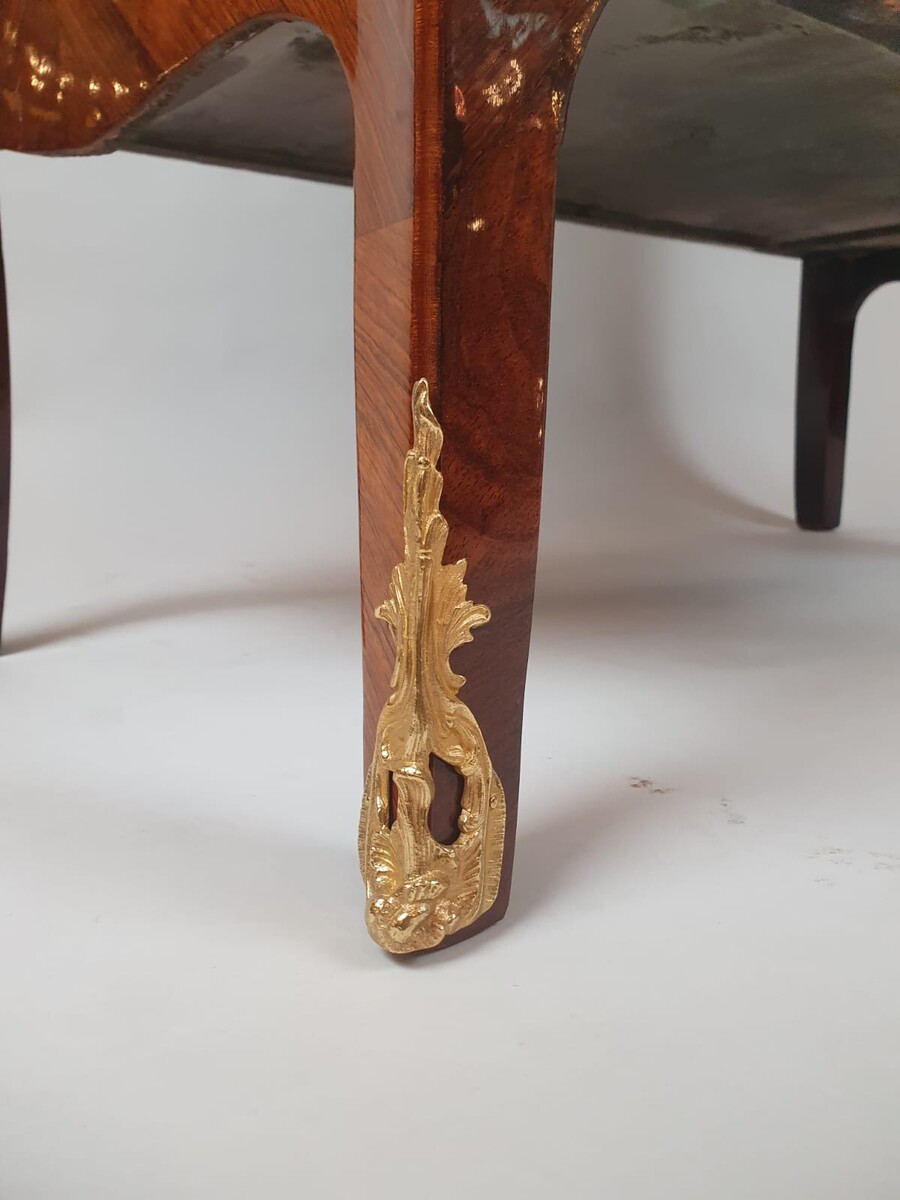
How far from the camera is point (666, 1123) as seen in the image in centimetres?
40

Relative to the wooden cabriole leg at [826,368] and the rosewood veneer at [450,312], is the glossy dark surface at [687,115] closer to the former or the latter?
the rosewood veneer at [450,312]

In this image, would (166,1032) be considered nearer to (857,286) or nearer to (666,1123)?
(666,1123)

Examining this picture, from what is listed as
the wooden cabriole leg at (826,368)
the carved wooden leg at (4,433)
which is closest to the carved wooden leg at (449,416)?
the carved wooden leg at (4,433)

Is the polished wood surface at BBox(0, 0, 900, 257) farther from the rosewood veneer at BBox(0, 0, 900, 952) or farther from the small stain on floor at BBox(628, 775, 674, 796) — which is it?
the small stain on floor at BBox(628, 775, 674, 796)

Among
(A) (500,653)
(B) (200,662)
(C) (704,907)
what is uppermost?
(A) (500,653)

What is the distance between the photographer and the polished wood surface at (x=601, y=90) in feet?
2.06

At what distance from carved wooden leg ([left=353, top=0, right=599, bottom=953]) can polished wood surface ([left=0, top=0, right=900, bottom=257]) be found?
0.04 metres

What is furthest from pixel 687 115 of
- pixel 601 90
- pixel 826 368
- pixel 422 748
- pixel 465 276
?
pixel 826 368

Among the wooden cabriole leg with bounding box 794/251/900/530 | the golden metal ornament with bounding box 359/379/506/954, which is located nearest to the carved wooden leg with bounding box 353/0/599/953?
the golden metal ornament with bounding box 359/379/506/954

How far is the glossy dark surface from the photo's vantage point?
656 millimetres

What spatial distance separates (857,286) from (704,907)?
1.29 metres

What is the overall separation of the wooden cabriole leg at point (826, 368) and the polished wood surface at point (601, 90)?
0.52 m

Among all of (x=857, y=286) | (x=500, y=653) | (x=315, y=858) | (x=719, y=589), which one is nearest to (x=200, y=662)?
(x=315, y=858)

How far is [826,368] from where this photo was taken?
5.42ft
